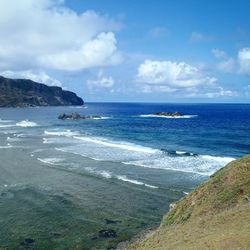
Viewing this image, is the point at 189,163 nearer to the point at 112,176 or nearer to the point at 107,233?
the point at 112,176

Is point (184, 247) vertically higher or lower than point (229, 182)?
lower

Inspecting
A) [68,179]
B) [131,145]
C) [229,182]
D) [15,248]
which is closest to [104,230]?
[15,248]

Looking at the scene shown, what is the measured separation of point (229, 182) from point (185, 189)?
49.6 ft

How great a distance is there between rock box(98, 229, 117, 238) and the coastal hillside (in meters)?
2.73

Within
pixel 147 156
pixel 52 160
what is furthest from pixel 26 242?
pixel 147 156

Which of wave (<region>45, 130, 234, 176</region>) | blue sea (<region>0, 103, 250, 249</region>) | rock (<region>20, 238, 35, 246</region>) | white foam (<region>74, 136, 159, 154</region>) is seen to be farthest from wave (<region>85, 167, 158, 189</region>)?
white foam (<region>74, 136, 159, 154</region>)

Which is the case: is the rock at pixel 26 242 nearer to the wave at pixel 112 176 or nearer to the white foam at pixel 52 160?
the wave at pixel 112 176

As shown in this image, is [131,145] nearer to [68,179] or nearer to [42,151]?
[42,151]

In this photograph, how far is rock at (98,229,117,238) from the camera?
34562 mm

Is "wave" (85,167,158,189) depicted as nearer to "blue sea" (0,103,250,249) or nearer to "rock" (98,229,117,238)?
"blue sea" (0,103,250,249)

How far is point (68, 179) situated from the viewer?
2146 inches

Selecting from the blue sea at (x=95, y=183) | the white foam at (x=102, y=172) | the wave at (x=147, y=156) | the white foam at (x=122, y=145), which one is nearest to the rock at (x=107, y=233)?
the blue sea at (x=95, y=183)

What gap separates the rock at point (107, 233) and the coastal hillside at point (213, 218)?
8.95 feet

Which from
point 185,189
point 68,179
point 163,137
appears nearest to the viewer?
point 185,189
